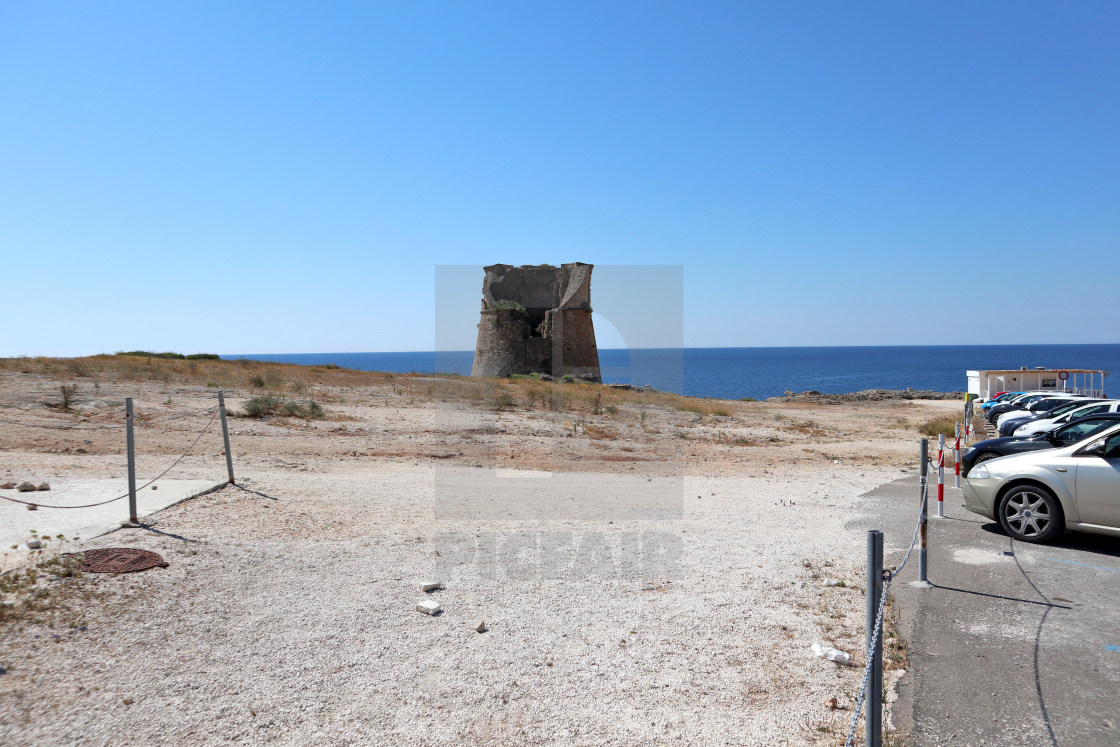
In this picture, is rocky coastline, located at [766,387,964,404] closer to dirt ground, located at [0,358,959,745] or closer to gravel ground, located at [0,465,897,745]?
dirt ground, located at [0,358,959,745]

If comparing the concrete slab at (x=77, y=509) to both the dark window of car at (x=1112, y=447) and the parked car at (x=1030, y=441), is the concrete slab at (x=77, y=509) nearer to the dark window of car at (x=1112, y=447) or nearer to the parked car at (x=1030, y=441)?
the dark window of car at (x=1112, y=447)

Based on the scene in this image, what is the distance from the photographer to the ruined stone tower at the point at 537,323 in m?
36.1

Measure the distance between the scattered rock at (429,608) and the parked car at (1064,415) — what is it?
46.1 ft

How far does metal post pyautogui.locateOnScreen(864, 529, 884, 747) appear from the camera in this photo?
298cm

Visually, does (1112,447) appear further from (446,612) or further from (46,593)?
(46,593)

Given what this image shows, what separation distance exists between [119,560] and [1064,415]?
59.2 ft

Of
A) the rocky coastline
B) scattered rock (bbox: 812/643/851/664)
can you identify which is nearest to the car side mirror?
scattered rock (bbox: 812/643/851/664)

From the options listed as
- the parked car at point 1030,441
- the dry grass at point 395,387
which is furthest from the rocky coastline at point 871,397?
the parked car at point 1030,441

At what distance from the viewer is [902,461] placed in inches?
579

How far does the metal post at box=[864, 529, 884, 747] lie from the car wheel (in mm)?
5320

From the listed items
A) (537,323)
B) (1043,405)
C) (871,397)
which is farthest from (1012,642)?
(871,397)

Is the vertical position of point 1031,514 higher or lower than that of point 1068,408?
lower

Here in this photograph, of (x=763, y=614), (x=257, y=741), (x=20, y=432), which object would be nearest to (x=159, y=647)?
(x=257, y=741)

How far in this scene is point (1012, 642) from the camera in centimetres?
459
